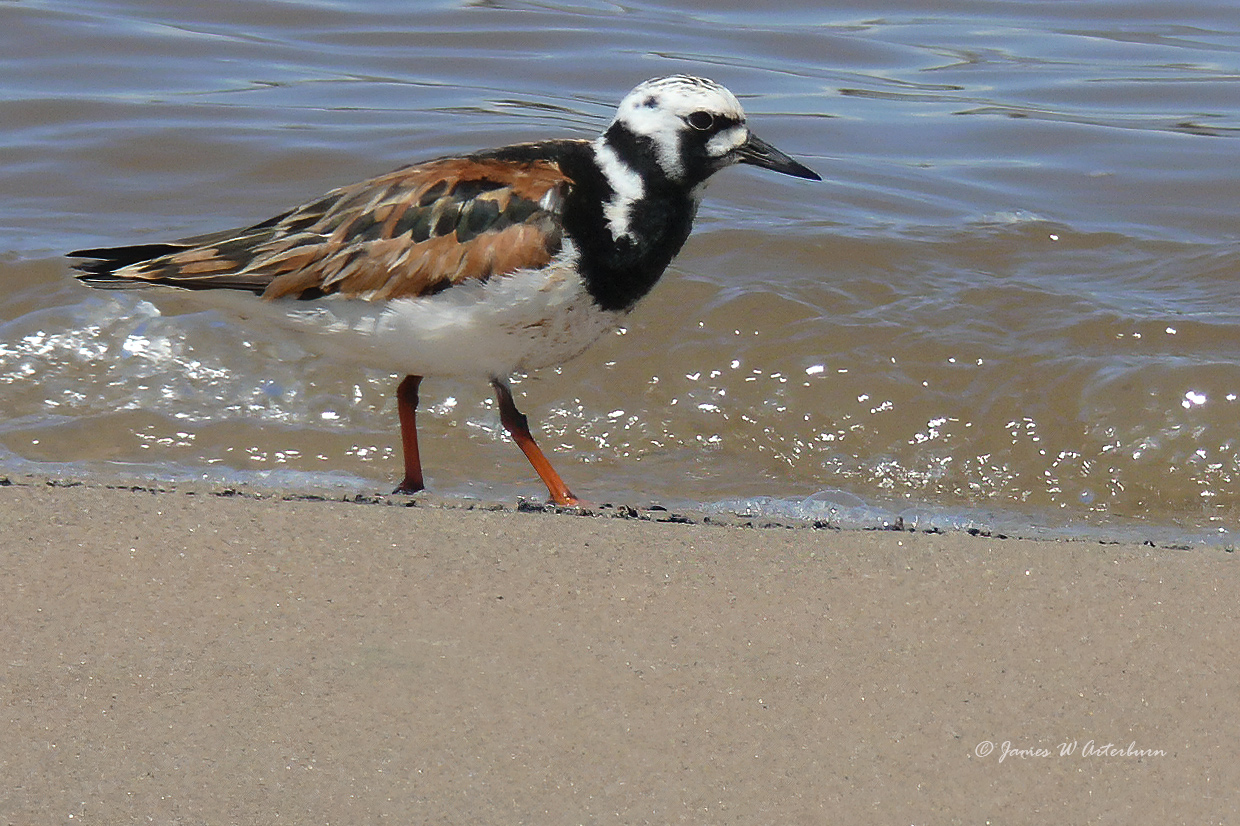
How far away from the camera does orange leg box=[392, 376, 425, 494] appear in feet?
16.0

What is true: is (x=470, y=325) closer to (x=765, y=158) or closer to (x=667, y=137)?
(x=667, y=137)

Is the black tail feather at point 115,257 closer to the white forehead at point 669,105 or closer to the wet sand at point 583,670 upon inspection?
the wet sand at point 583,670

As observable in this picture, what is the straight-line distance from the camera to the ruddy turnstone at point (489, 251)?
4238 millimetres

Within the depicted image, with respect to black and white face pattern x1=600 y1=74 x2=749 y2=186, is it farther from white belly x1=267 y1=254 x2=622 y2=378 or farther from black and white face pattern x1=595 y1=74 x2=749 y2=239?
white belly x1=267 y1=254 x2=622 y2=378

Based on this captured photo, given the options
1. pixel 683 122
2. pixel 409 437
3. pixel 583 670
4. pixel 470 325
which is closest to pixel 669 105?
pixel 683 122

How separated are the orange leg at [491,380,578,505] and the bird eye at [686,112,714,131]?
98 cm

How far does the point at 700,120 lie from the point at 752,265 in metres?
2.81

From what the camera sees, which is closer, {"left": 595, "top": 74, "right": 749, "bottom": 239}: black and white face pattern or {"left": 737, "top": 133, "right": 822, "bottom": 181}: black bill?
{"left": 595, "top": 74, "right": 749, "bottom": 239}: black and white face pattern

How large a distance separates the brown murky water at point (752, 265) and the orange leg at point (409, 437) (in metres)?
0.45

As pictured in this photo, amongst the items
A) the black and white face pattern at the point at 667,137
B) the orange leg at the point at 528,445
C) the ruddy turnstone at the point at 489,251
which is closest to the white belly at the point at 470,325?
the ruddy turnstone at the point at 489,251

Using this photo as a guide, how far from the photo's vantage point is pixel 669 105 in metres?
4.39

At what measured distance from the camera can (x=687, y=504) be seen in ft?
17.3

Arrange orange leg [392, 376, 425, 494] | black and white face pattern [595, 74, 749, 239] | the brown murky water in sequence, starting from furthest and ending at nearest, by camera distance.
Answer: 1. the brown murky water
2. orange leg [392, 376, 425, 494]
3. black and white face pattern [595, 74, 749, 239]

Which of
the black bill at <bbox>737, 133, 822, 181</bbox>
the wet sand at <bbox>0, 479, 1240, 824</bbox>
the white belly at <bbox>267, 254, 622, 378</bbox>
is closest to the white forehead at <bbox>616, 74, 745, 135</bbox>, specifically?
the black bill at <bbox>737, 133, 822, 181</bbox>
